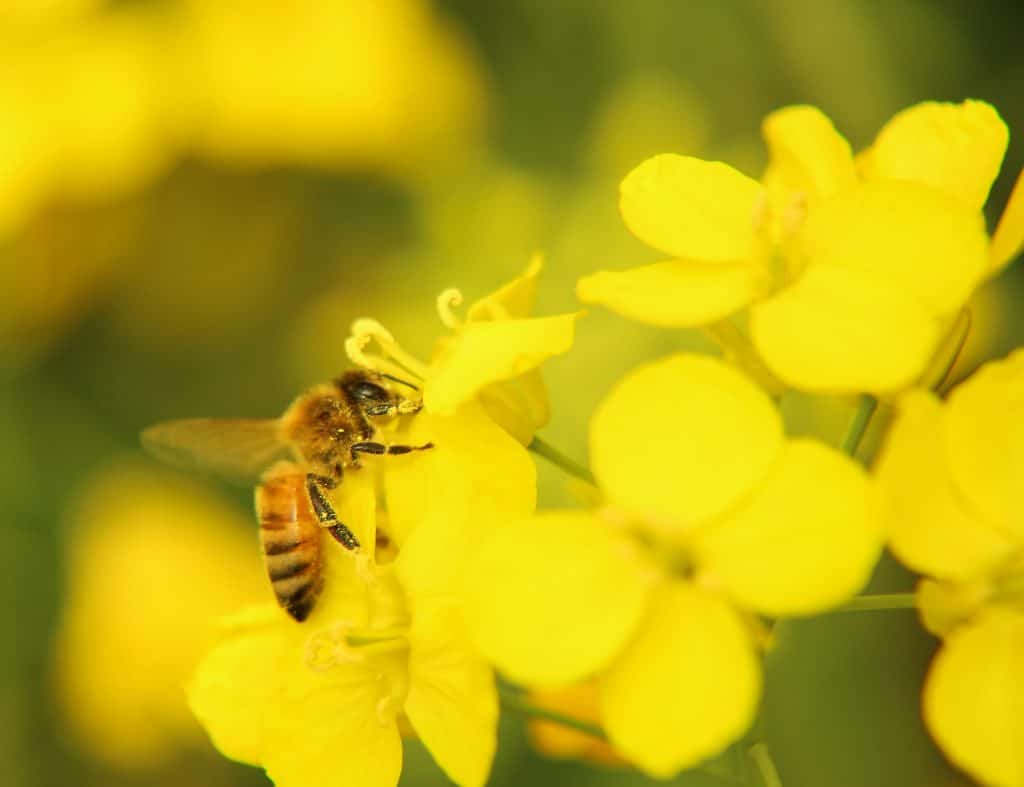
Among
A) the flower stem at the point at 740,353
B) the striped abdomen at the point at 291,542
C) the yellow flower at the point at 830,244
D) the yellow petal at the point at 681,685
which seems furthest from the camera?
the striped abdomen at the point at 291,542

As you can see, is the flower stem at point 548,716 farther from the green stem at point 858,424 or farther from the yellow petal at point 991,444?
the yellow petal at point 991,444

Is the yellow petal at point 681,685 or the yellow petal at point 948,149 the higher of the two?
the yellow petal at point 948,149

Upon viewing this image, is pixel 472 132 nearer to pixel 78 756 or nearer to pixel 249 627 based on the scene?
pixel 78 756

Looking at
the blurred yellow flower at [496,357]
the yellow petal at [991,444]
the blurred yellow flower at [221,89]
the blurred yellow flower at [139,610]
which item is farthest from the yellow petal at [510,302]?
the blurred yellow flower at [221,89]

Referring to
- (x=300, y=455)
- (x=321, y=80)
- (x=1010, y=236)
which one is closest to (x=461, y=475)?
(x=300, y=455)

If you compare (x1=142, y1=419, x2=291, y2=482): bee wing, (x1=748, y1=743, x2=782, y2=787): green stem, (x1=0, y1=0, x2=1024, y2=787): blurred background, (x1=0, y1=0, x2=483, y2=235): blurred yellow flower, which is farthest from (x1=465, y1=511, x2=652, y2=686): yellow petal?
(x1=0, y1=0, x2=483, y2=235): blurred yellow flower

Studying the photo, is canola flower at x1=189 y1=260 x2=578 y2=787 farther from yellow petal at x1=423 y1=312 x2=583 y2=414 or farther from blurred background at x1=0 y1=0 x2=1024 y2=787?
blurred background at x1=0 y1=0 x2=1024 y2=787

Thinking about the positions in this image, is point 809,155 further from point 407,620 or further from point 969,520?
point 407,620
